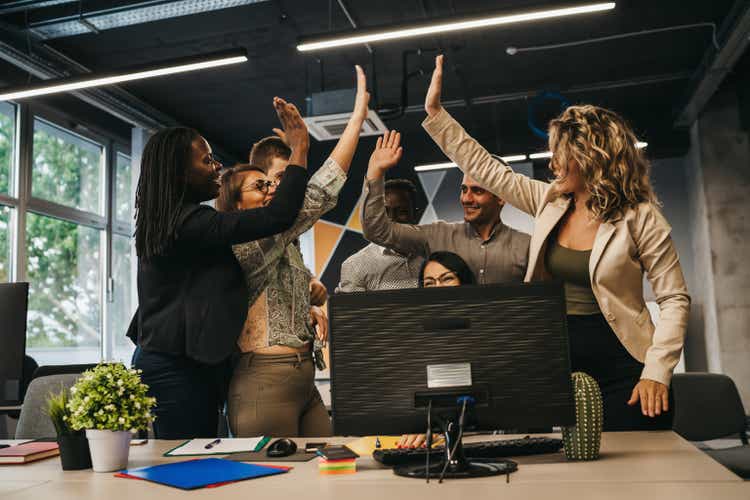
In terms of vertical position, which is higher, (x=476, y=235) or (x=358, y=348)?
(x=476, y=235)

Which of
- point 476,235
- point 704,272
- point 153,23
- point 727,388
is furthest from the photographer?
point 704,272

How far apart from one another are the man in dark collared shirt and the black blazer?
0.54 m

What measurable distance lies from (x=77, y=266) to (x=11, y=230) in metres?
1.03

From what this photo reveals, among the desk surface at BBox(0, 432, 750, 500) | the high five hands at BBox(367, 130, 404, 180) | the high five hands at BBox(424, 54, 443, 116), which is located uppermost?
the high five hands at BBox(424, 54, 443, 116)

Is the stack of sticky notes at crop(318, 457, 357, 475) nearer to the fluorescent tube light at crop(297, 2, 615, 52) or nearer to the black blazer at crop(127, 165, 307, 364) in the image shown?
the black blazer at crop(127, 165, 307, 364)

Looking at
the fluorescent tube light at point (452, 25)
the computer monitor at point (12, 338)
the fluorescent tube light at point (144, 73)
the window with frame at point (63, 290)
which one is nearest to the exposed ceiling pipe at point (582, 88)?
the fluorescent tube light at point (452, 25)

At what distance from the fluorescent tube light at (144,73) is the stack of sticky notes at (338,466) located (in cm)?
327

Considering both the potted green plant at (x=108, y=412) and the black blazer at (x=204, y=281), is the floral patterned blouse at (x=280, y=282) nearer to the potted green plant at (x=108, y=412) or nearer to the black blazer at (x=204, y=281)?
the black blazer at (x=204, y=281)

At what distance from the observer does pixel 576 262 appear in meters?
1.95

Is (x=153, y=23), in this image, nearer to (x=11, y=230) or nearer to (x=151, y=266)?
(x=11, y=230)

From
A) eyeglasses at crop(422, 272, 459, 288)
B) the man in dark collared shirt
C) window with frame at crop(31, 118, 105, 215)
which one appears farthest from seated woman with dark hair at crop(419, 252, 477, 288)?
window with frame at crop(31, 118, 105, 215)

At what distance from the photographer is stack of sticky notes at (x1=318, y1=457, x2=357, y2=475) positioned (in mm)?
1398

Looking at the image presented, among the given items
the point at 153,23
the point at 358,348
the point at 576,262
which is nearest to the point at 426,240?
the point at 576,262

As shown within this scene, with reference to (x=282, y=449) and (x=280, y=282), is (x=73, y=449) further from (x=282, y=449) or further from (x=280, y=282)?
(x=280, y=282)
